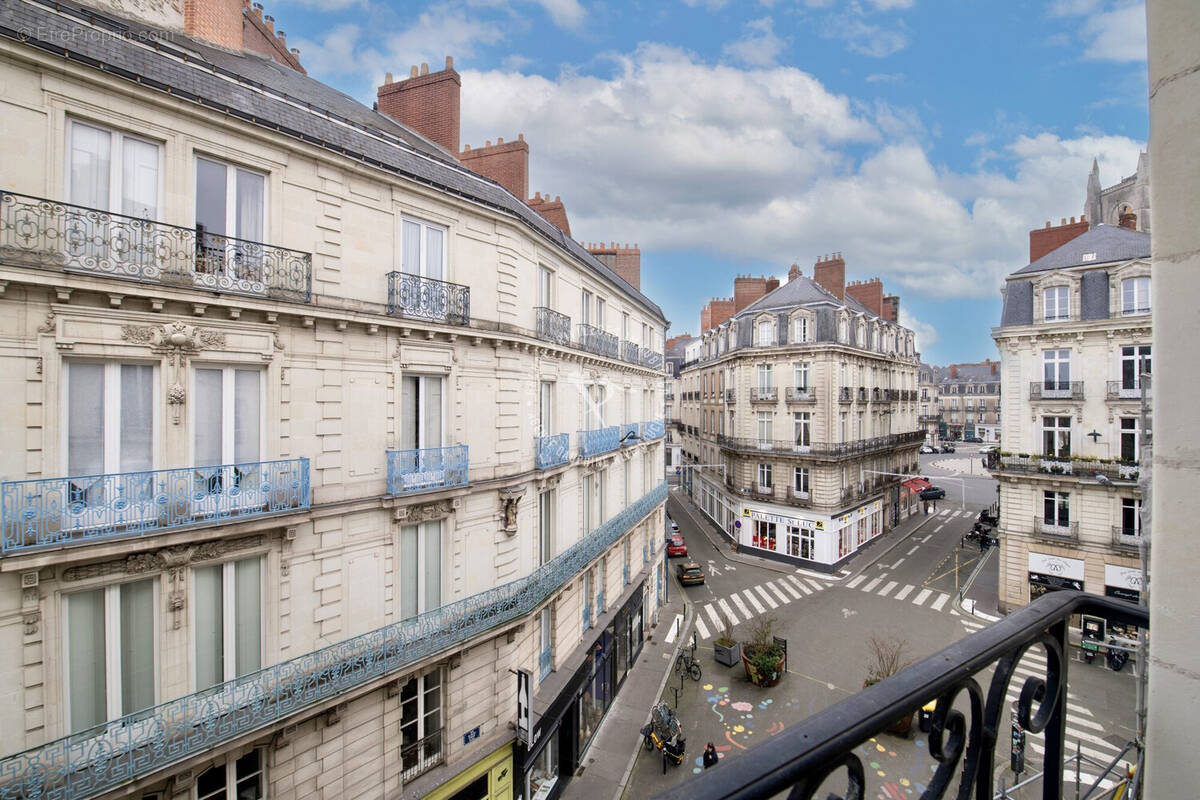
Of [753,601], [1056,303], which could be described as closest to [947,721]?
[753,601]

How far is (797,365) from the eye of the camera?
32656 mm

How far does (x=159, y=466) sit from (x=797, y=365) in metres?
30.8

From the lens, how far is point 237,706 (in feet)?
26.1

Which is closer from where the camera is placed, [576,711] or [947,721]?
[947,721]

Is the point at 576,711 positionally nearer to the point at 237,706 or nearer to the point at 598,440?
the point at 598,440

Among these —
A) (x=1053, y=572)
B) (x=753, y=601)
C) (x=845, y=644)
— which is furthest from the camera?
(x=753, y=601)

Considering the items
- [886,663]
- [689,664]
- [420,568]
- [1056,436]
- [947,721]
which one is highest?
[947,721]

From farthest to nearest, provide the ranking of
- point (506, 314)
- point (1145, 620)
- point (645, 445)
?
1. point (645, 445)
2. point (506, 314)
3. point (1145, 620)

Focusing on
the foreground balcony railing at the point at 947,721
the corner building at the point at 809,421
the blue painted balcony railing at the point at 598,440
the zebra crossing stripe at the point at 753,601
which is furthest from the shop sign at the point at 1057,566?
the foreground balcony railing at the point at 947,721

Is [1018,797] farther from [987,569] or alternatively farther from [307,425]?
[987,569]

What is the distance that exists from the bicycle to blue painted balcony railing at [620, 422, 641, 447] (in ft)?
26.3

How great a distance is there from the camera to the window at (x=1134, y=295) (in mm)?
21578

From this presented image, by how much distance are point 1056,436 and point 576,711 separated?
22568 millimetres

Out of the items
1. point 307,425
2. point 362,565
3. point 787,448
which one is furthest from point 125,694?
point 787,448
